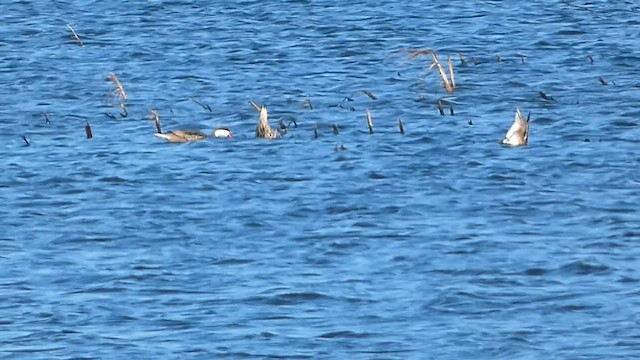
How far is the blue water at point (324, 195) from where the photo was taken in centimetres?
1439

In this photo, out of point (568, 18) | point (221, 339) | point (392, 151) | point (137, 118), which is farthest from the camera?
point (568, 18)

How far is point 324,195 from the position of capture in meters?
19.8

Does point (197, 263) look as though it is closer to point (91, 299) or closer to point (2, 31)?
point (91, 299)

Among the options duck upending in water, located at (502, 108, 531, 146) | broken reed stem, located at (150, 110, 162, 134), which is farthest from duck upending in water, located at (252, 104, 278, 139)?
duck upending in water, located at (502, 108, 531, 146)

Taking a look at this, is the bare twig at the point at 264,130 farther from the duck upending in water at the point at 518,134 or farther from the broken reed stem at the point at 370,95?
the duck upending in water at the point at 518,134

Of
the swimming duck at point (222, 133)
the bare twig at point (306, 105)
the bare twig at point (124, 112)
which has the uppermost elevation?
the swimming duck at point (222, 133)

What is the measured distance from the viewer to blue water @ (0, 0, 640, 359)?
14391 mm

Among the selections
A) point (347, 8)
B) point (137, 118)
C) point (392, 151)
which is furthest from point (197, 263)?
point (347, 8)

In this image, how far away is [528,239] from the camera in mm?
17250

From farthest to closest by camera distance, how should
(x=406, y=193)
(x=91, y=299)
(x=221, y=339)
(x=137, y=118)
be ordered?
(x=137, y=118)
(x=406, y=193)
(x=91, y=299)
(x=221, y=339)

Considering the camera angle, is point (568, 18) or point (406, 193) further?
point (568, 18)

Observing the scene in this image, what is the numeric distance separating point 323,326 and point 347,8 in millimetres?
22484

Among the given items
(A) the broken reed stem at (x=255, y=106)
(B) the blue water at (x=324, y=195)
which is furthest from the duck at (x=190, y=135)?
(A) the broken reed stem at (x=255, y=106)

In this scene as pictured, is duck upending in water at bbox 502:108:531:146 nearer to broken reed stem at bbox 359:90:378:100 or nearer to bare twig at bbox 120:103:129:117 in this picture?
broken reed stem at bbox 359:90:378:100
